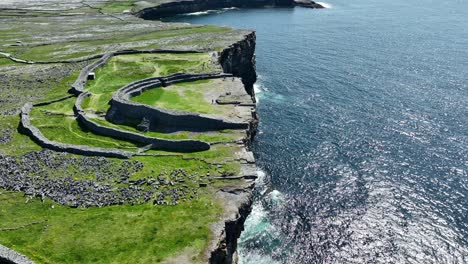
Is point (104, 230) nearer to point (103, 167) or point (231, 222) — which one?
point (231, 222)

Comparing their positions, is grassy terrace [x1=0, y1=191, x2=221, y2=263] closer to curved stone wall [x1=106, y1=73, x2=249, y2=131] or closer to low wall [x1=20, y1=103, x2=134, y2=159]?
low wall [x1=20, y1=103, x2=134, y2=159]

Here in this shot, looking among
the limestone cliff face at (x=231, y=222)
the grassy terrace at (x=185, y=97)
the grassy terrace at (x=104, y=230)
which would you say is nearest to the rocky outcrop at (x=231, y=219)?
the limestone cliff face at (x=231, y=222)

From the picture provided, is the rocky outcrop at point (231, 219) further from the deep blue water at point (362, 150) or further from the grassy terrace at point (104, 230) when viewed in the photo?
the deep blue water at point (362, 150)

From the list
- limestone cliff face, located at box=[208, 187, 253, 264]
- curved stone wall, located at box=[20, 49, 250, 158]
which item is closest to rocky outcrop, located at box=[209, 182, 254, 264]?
limestone cliff face, located at box=[208, 187, 253, 264]

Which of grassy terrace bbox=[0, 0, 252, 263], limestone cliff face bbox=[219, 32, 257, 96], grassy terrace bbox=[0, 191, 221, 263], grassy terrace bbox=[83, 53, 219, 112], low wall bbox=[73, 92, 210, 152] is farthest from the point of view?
limestone cliff face bbox=[219, 32, 257, 96]

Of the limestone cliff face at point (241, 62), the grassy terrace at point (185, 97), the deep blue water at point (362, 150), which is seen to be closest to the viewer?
the deep blue water at point (362, 150)

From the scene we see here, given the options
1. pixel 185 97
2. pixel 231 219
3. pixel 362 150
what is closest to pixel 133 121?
pixel 185 97
